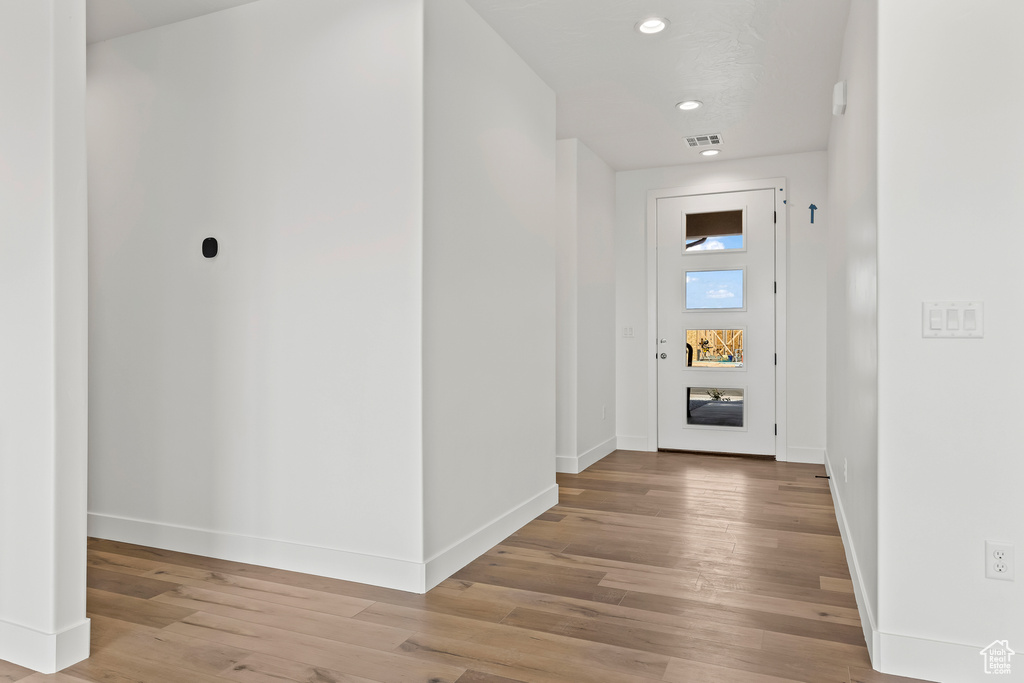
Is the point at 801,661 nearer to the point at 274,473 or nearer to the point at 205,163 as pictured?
the point at 274,473

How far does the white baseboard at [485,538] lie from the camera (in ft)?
9.46

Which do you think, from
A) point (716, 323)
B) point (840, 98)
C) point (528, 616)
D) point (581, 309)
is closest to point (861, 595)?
point (528, 616)

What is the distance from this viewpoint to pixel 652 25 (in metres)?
3.32

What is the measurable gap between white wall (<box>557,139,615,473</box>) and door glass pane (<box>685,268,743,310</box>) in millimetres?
825

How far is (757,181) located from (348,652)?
514cm

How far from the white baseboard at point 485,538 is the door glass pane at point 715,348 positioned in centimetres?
245

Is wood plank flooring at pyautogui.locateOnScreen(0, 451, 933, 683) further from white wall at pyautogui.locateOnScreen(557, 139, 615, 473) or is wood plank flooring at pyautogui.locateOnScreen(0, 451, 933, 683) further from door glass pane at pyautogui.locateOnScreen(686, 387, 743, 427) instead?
door glass pane at pyautogui.locateOnScreen(686, 387, 743, 427)

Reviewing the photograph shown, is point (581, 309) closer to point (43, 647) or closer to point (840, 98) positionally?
point (840, 98)
